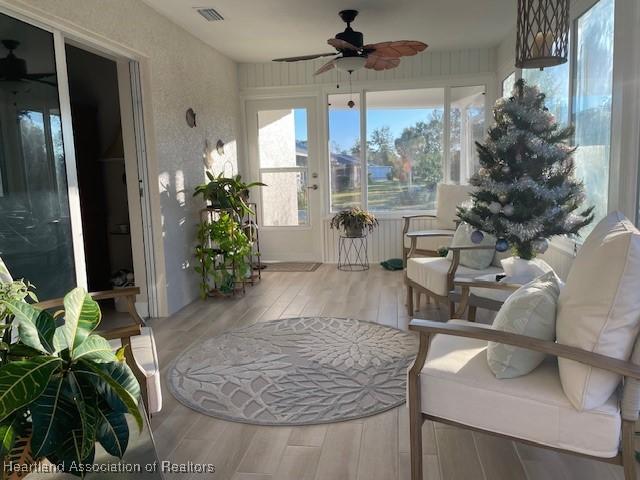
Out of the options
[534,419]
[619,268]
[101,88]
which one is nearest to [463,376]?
[534,419]

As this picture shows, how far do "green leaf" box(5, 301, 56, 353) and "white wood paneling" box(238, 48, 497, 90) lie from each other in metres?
5.12

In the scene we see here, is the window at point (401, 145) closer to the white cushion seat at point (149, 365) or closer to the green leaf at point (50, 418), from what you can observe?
the white cushion seat at point (149, 365)

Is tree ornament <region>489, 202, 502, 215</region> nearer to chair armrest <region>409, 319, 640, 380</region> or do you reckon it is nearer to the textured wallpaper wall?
chair armrest <region>409, 319, 640, 380</region>

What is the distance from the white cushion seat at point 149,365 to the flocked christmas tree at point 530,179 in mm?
2067

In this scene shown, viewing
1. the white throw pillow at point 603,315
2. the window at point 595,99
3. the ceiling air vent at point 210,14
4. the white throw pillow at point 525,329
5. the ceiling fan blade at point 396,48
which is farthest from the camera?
the ceiling air vent at point 210,14

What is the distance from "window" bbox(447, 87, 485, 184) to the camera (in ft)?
19.2

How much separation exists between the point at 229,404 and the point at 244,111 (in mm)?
4461

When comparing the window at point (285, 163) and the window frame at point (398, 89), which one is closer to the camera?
the window frame at point (398, 89)

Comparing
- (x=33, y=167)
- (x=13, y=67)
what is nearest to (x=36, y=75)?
(x=13, y=67)

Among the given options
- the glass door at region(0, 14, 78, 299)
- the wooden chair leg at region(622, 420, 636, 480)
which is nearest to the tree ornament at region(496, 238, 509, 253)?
the wooden chair leg at region(622, 420, 636, 480)

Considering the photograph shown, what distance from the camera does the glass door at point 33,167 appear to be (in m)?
2.63

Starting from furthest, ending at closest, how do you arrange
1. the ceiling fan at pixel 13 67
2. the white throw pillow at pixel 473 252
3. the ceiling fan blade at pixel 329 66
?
the ceiling fan blade at pixel 329 66
the white throw pillow at pixel 473 252
the ceiling fan at pixel 13 67

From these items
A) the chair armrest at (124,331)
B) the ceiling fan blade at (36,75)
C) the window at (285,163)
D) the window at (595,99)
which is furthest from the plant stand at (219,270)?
the window at (595,99)

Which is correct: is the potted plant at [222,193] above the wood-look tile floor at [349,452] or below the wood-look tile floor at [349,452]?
above
